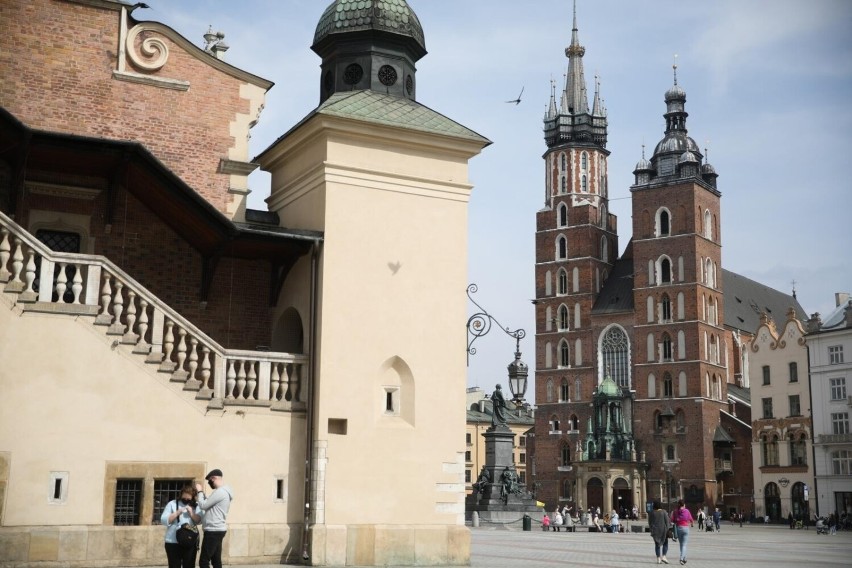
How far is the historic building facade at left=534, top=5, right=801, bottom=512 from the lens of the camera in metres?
80.8

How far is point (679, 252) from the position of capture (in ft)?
283

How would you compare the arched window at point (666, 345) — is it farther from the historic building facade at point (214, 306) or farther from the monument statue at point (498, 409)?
the historic building facade at point (214, 306)

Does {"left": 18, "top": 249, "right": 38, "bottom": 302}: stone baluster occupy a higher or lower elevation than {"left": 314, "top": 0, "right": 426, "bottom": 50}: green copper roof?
lower

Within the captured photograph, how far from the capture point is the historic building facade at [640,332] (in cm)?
8075

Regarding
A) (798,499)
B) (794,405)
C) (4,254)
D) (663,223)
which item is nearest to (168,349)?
→ (4,254)

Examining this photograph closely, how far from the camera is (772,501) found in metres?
71.8

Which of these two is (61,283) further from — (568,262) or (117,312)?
(568,262)

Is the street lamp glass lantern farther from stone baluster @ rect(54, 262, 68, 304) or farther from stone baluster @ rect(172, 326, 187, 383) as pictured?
stone baluster @ rect(54, 262, 68, 304)

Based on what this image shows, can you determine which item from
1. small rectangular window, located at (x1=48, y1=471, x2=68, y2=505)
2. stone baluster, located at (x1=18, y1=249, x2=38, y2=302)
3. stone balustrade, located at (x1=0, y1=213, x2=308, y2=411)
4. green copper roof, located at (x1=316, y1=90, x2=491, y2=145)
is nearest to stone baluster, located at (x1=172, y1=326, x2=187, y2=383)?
stone balustrade, located at (x1=0, y1=213, x2=308, y2=411)

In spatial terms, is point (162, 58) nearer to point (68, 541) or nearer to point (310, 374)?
point (310, 374)

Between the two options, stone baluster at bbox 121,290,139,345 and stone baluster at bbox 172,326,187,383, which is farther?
stone baluster at bbox 172,326,187,383

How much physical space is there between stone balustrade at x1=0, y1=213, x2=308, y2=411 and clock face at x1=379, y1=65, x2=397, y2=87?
6126 mm

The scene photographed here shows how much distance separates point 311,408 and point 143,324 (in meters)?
3.31

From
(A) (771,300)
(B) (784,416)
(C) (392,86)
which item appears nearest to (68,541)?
(C) (392,86)
